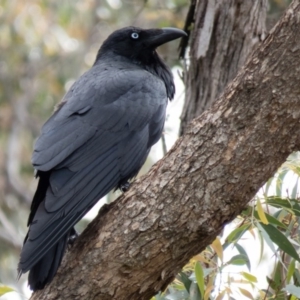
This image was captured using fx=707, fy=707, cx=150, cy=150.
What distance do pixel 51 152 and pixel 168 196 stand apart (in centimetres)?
92

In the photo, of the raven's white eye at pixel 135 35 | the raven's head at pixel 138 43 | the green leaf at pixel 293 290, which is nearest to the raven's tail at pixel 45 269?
the green leaf at pixel 293 290

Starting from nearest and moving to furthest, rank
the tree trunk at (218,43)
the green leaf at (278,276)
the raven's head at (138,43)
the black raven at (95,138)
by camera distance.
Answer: the black raven at (95,138) → the green leaf at (278,276) → the tree trunk at (218,43) → the raven's head at (138,43)

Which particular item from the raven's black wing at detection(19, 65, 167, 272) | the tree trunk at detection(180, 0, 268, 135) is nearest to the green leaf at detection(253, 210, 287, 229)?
the raven's black wing at detection(19, 65, 167, 272)

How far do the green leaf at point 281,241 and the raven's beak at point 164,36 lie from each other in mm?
1948

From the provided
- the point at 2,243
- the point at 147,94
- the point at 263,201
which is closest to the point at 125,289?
the point at 263,201

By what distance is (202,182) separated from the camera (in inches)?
133

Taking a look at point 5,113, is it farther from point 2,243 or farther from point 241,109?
point 241,109

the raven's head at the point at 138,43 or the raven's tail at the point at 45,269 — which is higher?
the raven's head at the point at 138,43

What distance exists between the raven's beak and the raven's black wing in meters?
0.30

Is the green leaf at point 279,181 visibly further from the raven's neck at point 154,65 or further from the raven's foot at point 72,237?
the raven's neck at point 154,65

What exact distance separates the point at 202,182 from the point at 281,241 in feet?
2.09

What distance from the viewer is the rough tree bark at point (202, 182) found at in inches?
128

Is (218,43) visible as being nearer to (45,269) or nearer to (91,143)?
(91,143)

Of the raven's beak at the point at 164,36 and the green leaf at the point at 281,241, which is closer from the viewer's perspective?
the green leaf at the point at 281,241
